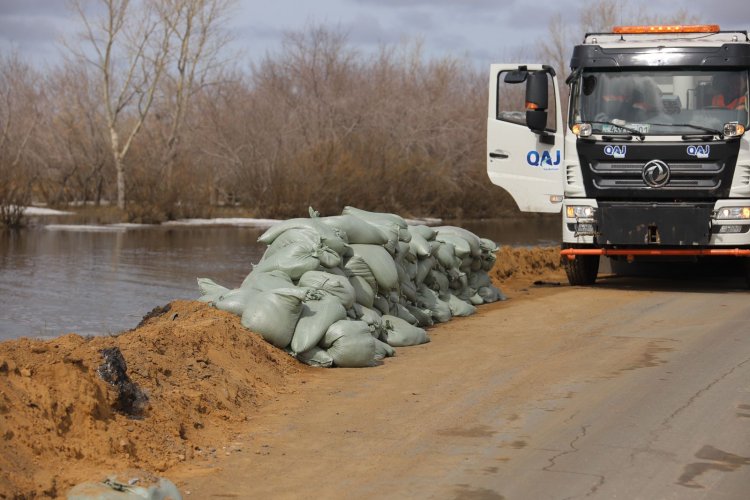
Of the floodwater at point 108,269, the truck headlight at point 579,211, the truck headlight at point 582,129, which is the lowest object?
the floodwater at point 108,269

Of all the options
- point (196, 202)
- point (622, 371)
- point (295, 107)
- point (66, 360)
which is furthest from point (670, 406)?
point (295, 107)

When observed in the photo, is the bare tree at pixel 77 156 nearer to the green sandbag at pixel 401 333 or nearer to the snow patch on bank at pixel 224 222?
the snow patch on bank at pixel 224 222

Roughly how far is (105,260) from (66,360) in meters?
16.1

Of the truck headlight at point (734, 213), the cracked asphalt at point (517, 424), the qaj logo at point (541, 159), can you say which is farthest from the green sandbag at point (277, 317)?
the truck headlight at point (734, 213)

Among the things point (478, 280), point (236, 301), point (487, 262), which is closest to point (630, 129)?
point (487, 262)

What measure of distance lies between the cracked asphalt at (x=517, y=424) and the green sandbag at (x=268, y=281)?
0.90 m

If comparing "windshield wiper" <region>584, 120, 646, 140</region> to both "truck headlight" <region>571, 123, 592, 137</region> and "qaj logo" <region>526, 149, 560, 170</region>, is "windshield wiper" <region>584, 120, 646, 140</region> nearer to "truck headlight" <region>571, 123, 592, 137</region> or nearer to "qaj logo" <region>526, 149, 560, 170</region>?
"truck headlight" <region>571, 123, 592, 137</region>

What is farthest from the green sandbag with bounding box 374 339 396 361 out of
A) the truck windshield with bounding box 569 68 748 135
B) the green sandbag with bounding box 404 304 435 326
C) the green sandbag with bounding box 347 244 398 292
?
the truck windshield with bounding box 569 68 748 135

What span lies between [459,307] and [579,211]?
2.54 meters

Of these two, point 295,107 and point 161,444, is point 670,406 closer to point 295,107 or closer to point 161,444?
point 161,444

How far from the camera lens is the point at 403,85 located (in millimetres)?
53438

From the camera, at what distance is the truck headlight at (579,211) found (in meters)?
13.6

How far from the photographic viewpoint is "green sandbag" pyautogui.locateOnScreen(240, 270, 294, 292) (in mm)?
9031

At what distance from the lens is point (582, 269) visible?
14672 mm
